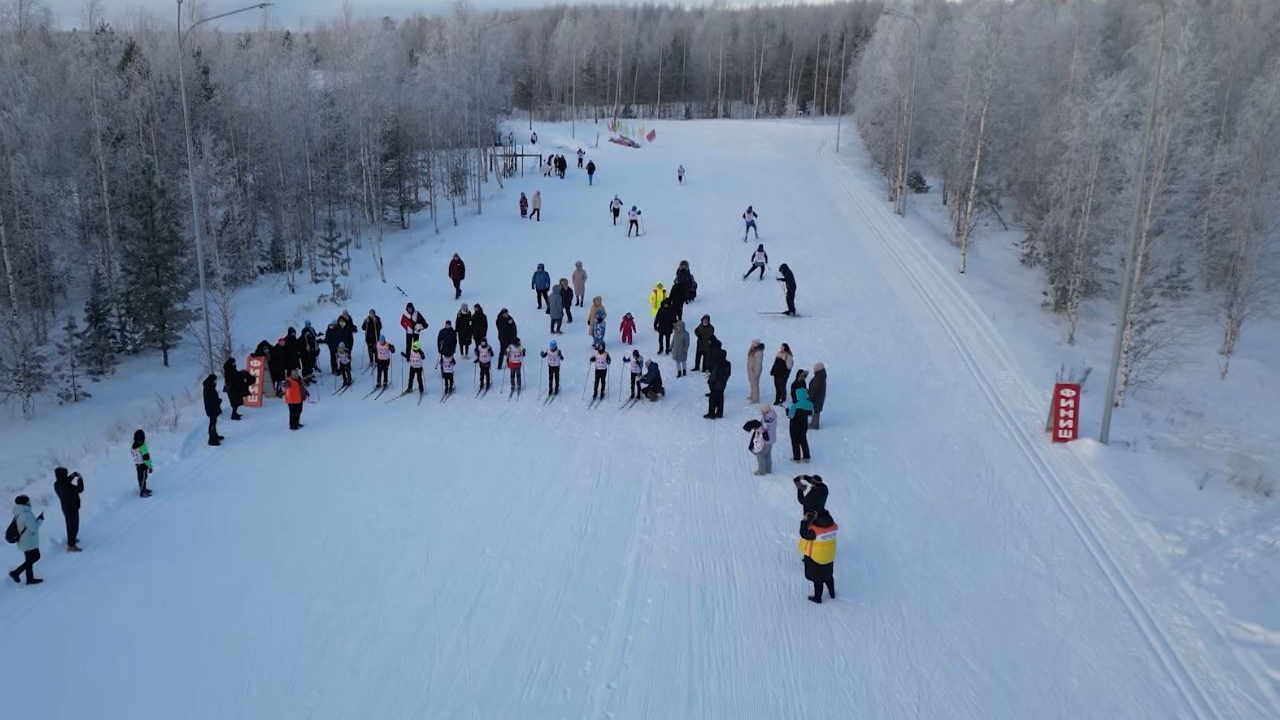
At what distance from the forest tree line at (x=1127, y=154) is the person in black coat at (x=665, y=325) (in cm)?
964

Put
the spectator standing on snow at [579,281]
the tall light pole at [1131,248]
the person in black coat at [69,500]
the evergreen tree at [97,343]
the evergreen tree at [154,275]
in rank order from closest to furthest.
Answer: the person in black coat at [69,500]
the tall light pole at [1131,248]
the spectator standing on snow at [579,281]
the evergreen tree at [97,343]
the evergreen tree at [154,275]

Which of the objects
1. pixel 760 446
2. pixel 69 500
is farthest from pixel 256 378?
pixel 760 446

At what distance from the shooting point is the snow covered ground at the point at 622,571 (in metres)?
8.92

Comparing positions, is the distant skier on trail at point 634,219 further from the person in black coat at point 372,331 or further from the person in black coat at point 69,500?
the person in black coat at point 69,500

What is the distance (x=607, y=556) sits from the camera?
37.6 ft

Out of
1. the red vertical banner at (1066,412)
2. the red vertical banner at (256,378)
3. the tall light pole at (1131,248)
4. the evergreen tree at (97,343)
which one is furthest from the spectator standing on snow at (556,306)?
the evergreen tree at (97,343)

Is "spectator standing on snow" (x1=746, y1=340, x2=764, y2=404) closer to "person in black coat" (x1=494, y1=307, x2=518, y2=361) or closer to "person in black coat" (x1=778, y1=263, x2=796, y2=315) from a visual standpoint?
"person in black coat" (x1=778, y1=263, x2=796, y2=315)

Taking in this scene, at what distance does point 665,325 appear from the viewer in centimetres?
1962

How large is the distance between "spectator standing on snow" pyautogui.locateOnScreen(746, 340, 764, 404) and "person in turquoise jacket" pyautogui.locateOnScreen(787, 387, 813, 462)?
2.31 m

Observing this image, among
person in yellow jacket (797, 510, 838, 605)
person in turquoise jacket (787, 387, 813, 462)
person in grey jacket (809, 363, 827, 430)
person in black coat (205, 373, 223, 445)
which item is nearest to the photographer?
person in yellow jacket (797, 510, 838, 605)

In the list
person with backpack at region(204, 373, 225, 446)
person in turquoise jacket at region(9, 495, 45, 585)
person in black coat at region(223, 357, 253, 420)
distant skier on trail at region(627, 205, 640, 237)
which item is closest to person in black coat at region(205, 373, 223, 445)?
person with backpack at region(204, 373, 225, 446)

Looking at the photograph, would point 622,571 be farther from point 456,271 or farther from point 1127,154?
point 1127,154

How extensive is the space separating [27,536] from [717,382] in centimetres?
1119

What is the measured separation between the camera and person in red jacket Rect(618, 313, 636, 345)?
20234 mm
